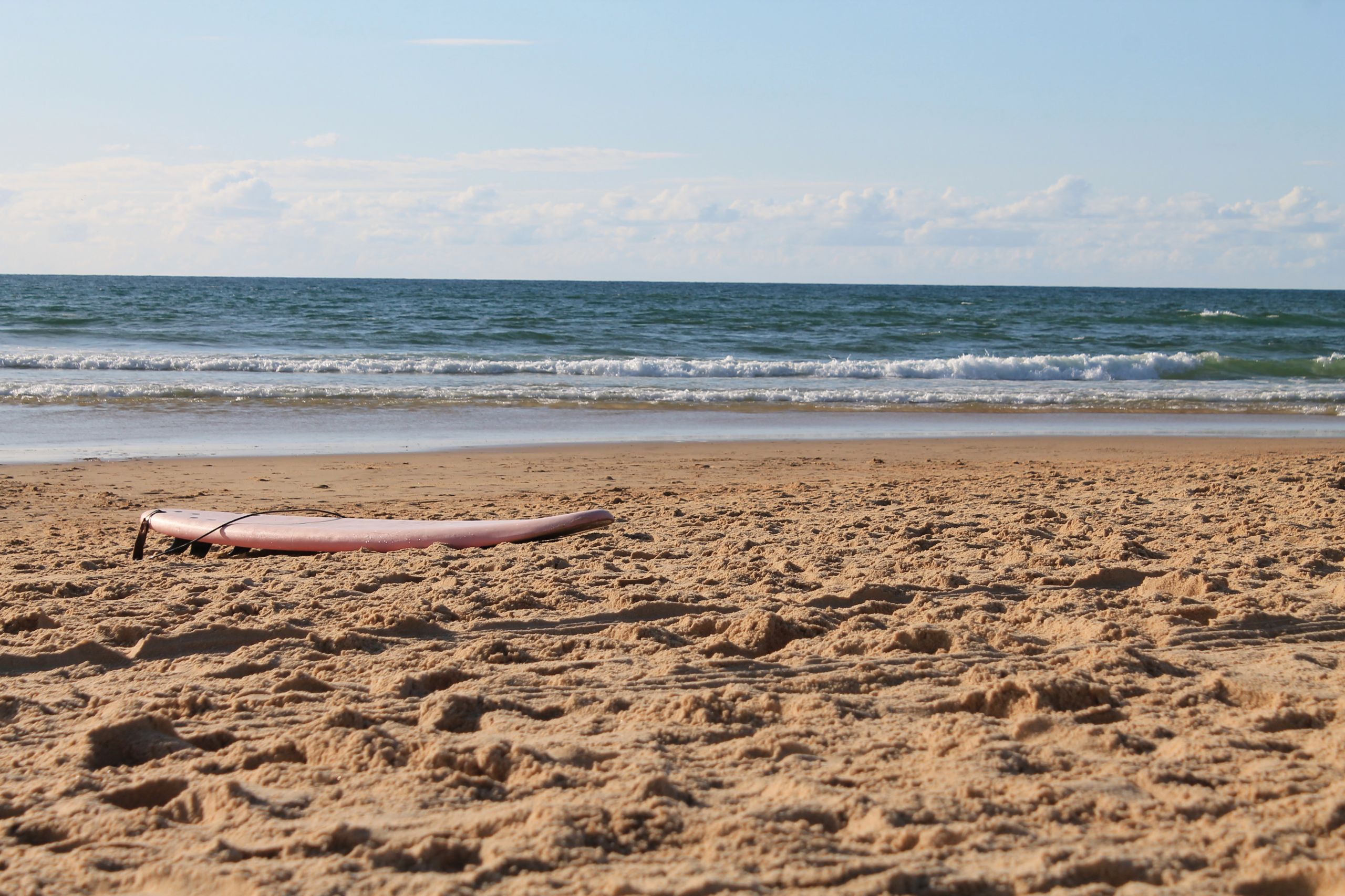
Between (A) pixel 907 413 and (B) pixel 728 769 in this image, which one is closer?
(B) pixel 728 769

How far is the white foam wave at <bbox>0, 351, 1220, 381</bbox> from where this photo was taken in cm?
1658

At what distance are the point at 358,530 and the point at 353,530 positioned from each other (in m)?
0.02

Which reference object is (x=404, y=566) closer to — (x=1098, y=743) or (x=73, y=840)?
(x=73, y=840)

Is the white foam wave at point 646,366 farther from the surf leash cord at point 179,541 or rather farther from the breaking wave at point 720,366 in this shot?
the surf leash cord at point 179,541

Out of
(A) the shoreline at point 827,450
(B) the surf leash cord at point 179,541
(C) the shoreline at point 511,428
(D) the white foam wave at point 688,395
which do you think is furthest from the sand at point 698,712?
(D) the white foam wave at point 688,395

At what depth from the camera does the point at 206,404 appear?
12.2 metres

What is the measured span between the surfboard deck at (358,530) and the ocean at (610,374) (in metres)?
3.78

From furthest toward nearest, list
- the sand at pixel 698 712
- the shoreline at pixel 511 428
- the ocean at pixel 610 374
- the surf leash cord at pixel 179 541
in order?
the ocean at pixel 610 374, the shoreline at pixel 511 428, the surf leash cord at pixel 179 541, the sand at pixel 698 712

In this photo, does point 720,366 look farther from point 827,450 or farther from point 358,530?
point 358,530

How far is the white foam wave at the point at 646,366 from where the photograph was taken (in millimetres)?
16578

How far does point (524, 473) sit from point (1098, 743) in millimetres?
5923

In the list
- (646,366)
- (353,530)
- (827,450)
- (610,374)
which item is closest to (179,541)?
(353,530)

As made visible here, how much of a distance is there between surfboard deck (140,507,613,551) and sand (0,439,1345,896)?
16cm

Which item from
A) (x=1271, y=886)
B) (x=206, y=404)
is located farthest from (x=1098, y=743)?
(x=206, y=404)
